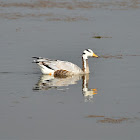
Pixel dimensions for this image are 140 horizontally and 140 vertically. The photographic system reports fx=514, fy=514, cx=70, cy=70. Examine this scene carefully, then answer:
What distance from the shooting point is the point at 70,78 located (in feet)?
58.2

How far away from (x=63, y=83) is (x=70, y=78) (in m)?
1.20

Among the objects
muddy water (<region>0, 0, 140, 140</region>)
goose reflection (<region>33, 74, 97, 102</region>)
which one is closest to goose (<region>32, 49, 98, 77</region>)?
goose reflection (<region>33, 74, 97, 102</region>)

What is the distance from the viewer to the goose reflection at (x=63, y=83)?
48.7 ft

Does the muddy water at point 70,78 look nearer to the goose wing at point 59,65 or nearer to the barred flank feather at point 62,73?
the goose wing at point 59,65

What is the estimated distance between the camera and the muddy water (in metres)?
11.2

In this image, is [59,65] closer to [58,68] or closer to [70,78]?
[58,68]

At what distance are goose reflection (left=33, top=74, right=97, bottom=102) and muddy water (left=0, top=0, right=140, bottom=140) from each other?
0.03 m

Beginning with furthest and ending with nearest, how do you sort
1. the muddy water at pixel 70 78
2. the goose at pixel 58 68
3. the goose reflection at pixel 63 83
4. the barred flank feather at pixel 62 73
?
1. the barred flank feather at pixel 62 73
2. the goose at pixel 58 68
3. the goose reflection at pixel 63 83
4. the muddy water at pixel 70 78

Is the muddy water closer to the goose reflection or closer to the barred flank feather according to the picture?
the goose reflection

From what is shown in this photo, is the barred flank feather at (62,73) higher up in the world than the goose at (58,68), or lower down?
lower down

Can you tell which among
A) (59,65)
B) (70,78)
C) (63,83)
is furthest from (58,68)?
(63,83)

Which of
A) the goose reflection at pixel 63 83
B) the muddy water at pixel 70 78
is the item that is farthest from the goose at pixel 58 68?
the muddy water at pixel 70 78

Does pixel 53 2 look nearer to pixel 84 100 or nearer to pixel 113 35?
pixel 113 35

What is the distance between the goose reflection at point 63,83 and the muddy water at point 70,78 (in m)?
0.03
